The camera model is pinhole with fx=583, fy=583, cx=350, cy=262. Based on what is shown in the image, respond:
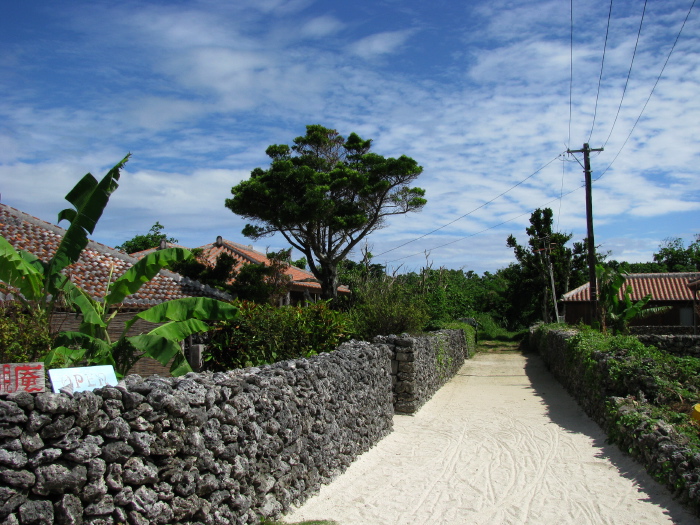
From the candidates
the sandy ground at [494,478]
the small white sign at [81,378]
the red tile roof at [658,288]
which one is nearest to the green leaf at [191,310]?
the sandy ground at [494,478]

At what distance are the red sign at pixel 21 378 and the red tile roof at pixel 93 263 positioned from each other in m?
9.85

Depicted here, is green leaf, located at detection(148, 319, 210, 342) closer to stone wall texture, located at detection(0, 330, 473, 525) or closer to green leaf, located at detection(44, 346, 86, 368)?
green leaf, located at detection(44, 346, 86, 368)

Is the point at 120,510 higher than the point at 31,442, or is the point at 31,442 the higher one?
the point at 31,442

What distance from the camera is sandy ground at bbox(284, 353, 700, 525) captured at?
261 inches

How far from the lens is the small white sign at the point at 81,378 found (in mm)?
4407

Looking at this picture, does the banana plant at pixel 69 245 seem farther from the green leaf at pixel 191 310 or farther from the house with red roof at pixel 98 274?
the house with red roof at pixel 98 274

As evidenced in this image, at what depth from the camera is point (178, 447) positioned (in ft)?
15.8

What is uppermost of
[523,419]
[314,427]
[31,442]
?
[31,442]

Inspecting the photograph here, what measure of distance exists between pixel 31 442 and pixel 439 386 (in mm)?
14548

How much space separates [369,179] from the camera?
26.2m

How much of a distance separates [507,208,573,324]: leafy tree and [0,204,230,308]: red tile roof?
2996 centimetres

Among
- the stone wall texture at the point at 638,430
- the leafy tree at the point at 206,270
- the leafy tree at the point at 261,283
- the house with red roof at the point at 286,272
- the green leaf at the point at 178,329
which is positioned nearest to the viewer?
the stone wall texture at the point at 638,430

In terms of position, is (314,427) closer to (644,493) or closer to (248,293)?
(644,493)

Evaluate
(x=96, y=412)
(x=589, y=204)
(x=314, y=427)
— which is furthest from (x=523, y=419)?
(x=589, y=204)
